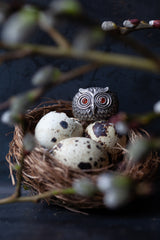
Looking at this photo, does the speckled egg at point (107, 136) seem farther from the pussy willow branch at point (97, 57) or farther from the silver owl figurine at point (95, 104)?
the pussy willow branch at point (97, 57)

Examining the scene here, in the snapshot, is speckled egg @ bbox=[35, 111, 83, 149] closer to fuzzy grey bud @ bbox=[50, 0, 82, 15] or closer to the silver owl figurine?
the silver owl figurine

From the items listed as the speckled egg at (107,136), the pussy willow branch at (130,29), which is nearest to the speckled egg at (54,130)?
the speckled egg at (107,136)

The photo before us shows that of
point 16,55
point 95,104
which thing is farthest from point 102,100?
point 16,55

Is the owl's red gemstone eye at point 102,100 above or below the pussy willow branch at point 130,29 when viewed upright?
below

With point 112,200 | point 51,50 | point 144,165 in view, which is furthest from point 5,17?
point 144,165

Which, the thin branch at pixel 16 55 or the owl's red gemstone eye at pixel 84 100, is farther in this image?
the owl's red gemstone eye at pixel 84 100

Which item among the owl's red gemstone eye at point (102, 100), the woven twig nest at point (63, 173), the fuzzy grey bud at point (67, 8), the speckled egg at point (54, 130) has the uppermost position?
the fuzzy grey bud at point (67, 8)

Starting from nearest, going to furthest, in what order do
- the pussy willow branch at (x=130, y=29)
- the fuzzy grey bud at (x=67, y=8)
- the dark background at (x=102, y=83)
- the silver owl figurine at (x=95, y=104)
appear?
1. the fuzzy grey bud at (x=67, y=8)
2. the pussy willow branch at (x=130, y=29)
3. the dark background at (x=102, y=83)
4. the silver owl figurine at (x=95, y=104)

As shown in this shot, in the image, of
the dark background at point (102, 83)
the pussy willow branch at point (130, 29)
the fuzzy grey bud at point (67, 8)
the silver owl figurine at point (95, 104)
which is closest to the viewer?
the fuzzy grey bud at point (67, 8)
